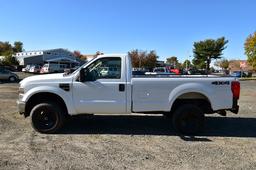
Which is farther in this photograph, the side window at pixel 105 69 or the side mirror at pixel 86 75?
the side window at pixel 105 69

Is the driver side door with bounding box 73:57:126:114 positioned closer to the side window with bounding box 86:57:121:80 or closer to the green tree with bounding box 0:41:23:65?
the side window with bounding box 86:57:121:80

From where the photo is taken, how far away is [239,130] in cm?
873

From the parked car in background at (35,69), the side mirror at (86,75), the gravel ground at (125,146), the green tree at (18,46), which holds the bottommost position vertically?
the gravel ground at (125,146)

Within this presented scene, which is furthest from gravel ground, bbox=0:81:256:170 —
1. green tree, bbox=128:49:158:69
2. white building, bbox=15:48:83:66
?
green tree, bbox=128:49:158:69

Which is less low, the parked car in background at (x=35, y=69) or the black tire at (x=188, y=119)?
the parked car in background at (x=35, y=69)

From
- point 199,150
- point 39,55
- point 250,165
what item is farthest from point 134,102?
point 39,55

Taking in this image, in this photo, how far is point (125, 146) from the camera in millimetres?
6910

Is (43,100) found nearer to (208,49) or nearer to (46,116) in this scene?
(46,116)

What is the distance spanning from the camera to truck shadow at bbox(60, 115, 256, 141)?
27.0ft

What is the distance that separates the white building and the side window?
246ft

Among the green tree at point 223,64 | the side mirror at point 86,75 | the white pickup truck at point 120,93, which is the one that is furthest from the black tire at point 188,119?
the green tree at point 223,64

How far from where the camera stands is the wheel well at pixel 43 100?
8.04 meters

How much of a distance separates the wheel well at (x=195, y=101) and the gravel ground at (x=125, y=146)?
26.7 inches

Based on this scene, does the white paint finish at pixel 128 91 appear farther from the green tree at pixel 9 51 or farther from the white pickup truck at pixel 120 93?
the green tree at pixel 9 51
